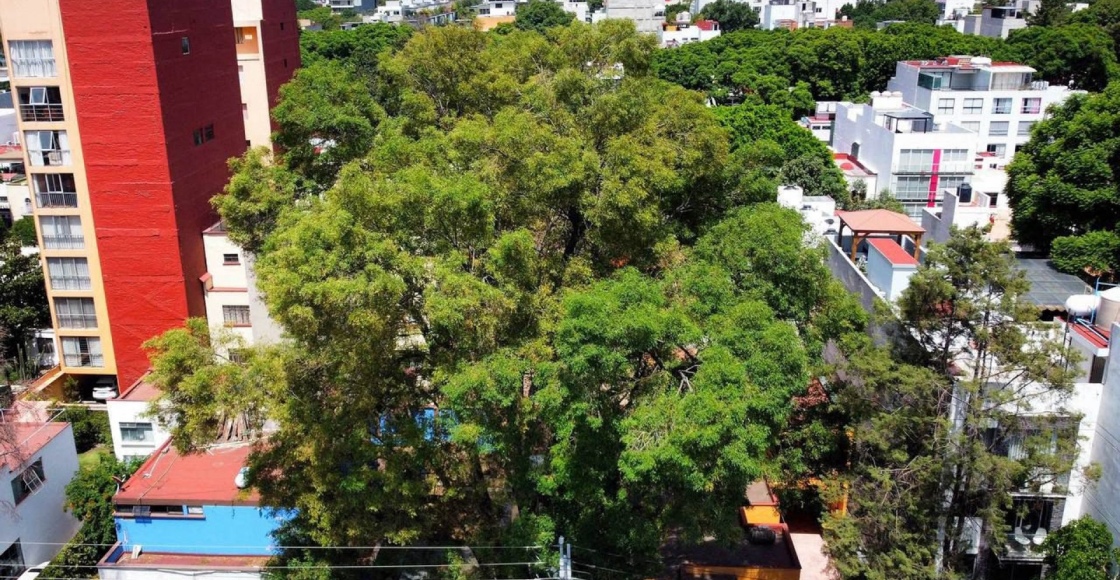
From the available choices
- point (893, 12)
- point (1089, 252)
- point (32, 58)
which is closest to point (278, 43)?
point (32, 58)

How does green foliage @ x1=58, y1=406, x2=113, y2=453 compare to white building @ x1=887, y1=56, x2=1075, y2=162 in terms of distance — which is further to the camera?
white building @ x1=887, y1=56, x2=1075, y2=162

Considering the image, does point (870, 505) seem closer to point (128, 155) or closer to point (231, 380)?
point (231, 380)

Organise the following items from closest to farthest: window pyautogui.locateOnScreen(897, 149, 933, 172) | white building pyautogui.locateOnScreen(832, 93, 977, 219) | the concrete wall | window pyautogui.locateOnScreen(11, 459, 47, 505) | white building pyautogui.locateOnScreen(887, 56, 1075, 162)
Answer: window pyautogui.locateOnScreen(11, 459, 47, 505) → the concrete wall → white building pyautogui.locateOnScreen(832, 93, 977, 219) → window pyautogui.locateOnScreen(897, 149, 933, 172) → white building pyautogui.locateOnScreen(887, 56, 1075, 162)

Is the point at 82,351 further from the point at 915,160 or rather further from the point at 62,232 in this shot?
the point at 915,160

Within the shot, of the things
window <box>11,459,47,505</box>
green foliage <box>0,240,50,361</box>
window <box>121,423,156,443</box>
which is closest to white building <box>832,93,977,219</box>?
window <box>121,423,156,443</box>

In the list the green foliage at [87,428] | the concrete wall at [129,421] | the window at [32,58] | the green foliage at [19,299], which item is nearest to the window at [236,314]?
the concrete wall at [129,421]

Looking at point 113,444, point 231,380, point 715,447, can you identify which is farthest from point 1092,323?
point 113,444

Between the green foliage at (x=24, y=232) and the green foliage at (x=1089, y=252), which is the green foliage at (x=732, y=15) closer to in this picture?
the green foliage at (x=24, y=232)

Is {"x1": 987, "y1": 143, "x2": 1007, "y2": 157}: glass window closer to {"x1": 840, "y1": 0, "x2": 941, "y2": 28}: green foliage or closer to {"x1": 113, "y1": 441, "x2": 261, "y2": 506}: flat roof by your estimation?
{"x1": 113, "y1": 441, "x2": 261, "y2": 506}: flat roof
